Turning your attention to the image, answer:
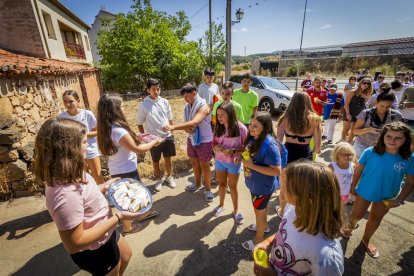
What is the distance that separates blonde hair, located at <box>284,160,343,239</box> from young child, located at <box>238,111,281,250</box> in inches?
36.6

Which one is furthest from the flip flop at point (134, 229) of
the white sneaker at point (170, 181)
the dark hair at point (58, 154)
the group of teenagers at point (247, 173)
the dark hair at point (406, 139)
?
the dark hair at point (406, 139)

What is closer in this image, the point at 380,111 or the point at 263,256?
the point at 263,256

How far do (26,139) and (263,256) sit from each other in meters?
4.88

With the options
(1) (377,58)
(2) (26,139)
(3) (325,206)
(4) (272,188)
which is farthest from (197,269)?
(1) (377,58)

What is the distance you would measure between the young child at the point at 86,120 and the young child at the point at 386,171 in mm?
3568

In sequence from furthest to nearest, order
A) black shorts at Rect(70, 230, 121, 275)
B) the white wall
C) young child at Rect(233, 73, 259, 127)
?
the white wall, young child at Rect(233, 73, 259, 127), black shorts at Rect(70, 230, 121, 275)

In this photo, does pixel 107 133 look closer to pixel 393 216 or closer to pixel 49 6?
pixel 393 216

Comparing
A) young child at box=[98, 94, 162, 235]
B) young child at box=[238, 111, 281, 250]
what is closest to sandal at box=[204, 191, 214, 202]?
young child at box=[238, 111, 281, 250]

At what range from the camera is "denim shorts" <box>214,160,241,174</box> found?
286 cm

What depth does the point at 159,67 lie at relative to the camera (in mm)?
15453

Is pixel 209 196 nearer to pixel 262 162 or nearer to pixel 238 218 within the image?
pixel 238 218

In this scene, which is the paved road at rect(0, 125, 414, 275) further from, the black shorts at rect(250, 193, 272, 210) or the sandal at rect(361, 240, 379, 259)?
the black shorts at rect(250, 193, 272, 210)

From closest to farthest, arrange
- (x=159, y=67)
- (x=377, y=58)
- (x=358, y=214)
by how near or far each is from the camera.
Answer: (x=358, y=214) → (x=159, y=67) → (x=377, y=58)

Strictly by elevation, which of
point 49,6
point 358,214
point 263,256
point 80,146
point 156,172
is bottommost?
point 156,172
